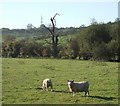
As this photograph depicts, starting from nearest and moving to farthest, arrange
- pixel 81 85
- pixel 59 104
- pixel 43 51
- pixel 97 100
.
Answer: pixel 59 104, pixel 97 100, pixel 81 85, pixel 43 51

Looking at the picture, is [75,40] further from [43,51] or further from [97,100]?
[97,100]

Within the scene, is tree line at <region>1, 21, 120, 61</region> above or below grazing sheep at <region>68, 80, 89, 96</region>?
above

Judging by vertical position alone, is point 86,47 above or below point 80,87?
above

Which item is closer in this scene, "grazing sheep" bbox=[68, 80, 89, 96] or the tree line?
"grazing sheep" bbox=[68, 80, 89, 96]

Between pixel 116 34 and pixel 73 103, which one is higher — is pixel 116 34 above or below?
above

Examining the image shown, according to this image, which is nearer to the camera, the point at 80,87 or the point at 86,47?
the point at 80,87

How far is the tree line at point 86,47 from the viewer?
65.9 m

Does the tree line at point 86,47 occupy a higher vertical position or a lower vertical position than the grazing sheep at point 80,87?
higher

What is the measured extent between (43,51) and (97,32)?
1307 cm

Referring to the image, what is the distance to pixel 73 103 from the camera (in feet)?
53.9

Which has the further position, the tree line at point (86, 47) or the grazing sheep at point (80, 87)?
the tree line at point (86, 47)

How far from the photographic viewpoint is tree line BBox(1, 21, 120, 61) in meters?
65.9

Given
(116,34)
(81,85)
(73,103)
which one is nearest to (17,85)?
(81,85)

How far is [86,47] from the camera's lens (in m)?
69.7
